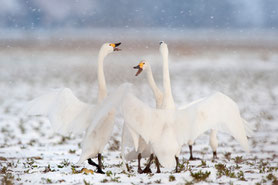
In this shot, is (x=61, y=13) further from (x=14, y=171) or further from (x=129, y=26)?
(x=14, y=171)

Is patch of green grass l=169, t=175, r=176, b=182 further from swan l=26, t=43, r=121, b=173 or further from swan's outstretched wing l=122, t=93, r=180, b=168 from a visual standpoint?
swan l=26, t=43, r=121, b=173

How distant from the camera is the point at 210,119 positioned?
7.68 meters

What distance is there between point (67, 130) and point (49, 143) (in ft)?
13.1

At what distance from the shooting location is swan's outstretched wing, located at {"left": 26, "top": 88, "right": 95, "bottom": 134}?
848cm

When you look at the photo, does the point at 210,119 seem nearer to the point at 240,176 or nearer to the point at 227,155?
the point at 240,176

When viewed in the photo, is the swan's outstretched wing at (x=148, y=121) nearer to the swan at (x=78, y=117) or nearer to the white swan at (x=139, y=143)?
the white swan at (x=139, y=143)

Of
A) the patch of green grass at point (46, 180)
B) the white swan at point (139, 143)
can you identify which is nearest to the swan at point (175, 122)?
the white swan at point (139, 143)

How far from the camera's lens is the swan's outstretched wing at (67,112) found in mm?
8484

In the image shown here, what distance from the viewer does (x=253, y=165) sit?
9211 mm

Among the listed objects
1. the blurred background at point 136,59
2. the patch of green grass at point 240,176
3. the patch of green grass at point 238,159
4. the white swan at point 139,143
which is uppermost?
the blurred background at point 136,59

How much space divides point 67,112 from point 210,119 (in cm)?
229

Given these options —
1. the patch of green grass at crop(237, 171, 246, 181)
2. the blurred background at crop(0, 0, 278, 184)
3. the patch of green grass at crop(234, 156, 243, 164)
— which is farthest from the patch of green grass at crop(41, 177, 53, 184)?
the patch of green grass at crop(234, 156, 243, 164)

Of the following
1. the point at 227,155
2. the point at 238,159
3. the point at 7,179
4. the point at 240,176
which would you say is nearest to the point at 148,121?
the point at 240,176

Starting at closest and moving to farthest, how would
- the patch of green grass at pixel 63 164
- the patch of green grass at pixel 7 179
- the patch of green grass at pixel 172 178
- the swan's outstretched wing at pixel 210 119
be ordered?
the patch of green grass at pixel 7 179, the patch of green grass at pixel 172 178, the swan's outstretched wing at pixel 210 119, the patch of green grass at pixel 63 164
